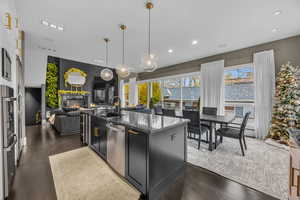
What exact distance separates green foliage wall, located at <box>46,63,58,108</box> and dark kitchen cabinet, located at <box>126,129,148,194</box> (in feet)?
22.7

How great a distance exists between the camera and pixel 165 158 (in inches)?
65.1

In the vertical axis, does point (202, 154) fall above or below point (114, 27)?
below

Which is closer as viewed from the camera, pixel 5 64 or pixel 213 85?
pixel 5 64

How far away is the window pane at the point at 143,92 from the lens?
25.8 feet

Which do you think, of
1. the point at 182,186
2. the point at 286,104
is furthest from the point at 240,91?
the point at 182,186

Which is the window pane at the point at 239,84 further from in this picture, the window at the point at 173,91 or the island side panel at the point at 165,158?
the island side panel at the point at 165,158

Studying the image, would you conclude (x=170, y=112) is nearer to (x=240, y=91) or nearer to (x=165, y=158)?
(x=165, y=158)

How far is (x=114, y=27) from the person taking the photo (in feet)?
9.83

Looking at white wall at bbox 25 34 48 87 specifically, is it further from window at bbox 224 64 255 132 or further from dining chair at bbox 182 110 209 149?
window at bbox 224 64 255 132

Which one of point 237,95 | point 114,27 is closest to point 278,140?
point 237,95

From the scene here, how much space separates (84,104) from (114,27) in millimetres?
5692

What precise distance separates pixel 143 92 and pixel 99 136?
18.8 ft

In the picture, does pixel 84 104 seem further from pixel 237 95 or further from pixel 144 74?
pixel 237 95

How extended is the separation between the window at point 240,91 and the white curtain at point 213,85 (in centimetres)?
30
